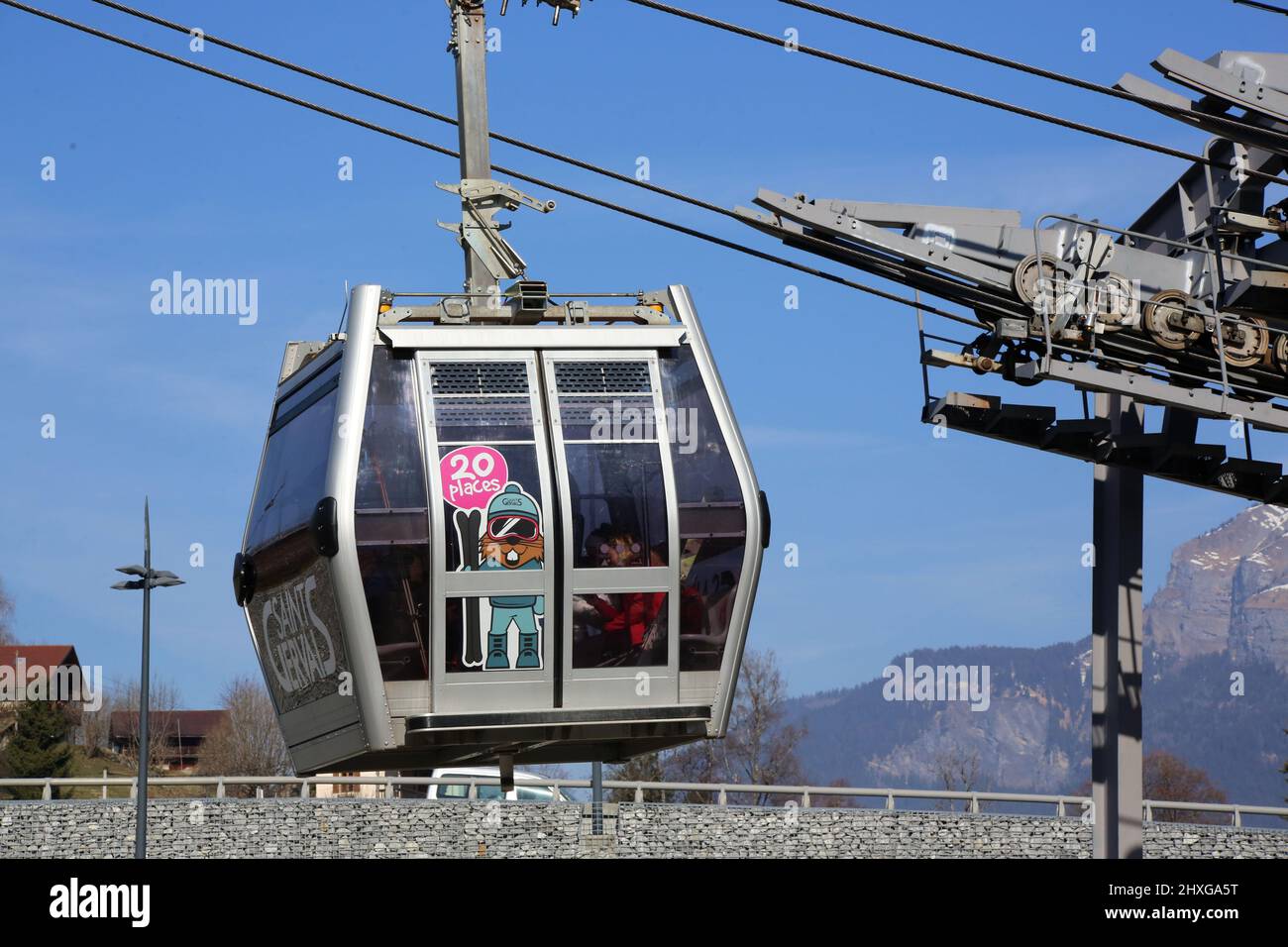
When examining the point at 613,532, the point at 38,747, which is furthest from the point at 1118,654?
the point at 38,747

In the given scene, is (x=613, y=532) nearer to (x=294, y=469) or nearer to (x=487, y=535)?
(x=487, y=535)

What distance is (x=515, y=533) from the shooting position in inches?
402

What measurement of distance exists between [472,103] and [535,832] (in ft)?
94.4

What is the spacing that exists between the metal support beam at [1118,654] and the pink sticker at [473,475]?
1251cm

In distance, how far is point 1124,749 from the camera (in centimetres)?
2172

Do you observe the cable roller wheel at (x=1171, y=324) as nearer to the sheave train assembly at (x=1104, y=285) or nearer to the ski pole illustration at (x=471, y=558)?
the sheave train assembly at (x=1104, y=285)

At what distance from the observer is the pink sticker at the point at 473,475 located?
10.2 metres

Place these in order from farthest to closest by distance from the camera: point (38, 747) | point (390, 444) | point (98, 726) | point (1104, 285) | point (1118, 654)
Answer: point (98, 726)
point (38, 747)
point (1118, 654)
point (1104, 285)
point (390, 444)

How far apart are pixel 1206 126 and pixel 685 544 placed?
8654 millimetres

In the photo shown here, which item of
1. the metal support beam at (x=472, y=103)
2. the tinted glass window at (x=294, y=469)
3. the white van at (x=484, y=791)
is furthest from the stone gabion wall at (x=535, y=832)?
the metal support beam at (x=472, y=103)
